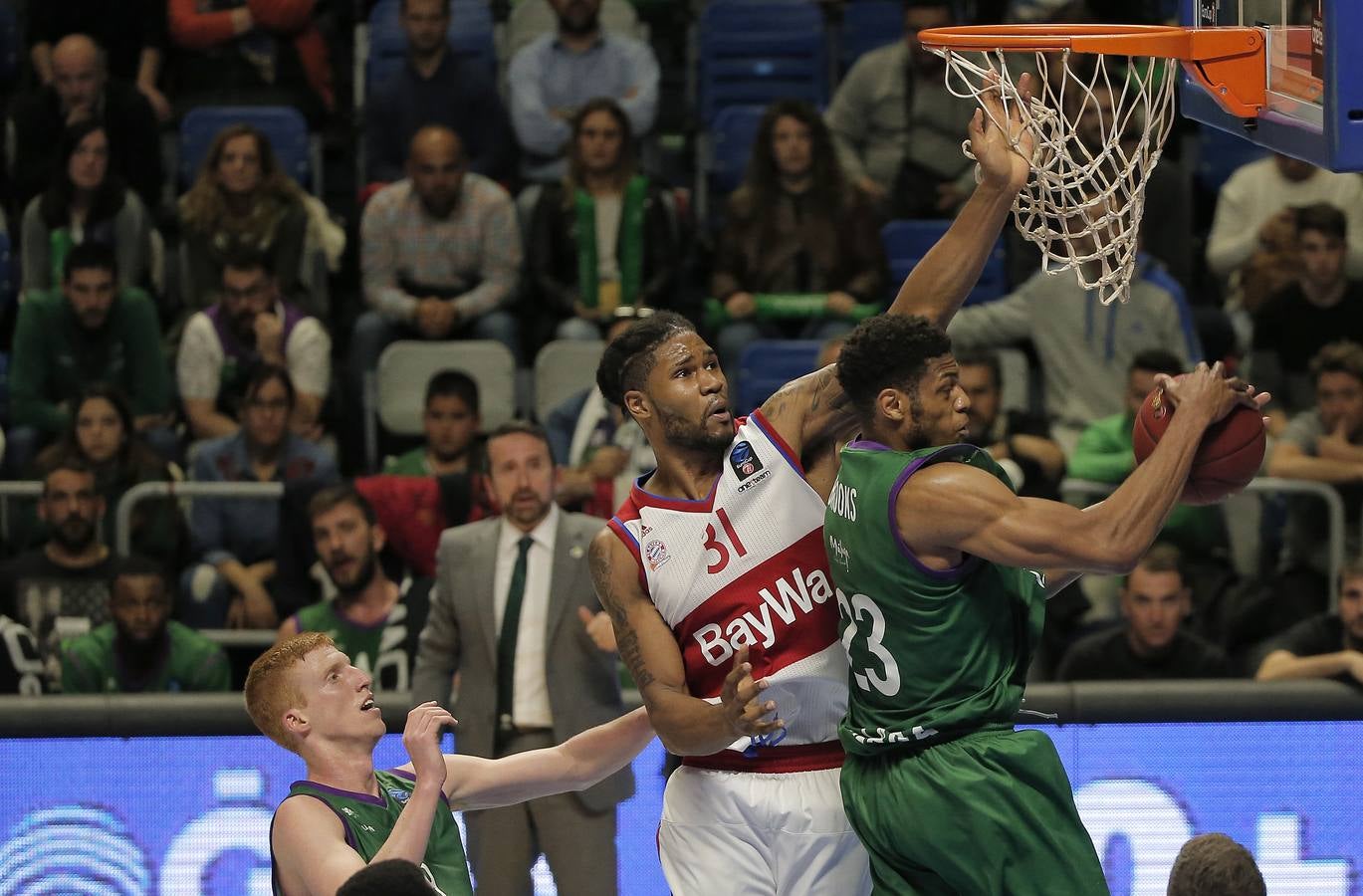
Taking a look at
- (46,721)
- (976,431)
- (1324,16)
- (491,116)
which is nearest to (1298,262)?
(976,431)

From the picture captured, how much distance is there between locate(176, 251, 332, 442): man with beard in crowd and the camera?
9.60 meters

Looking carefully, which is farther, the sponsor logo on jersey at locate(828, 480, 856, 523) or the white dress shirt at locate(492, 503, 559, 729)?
the white dress shirt at locate(492, 503, 559, 729)

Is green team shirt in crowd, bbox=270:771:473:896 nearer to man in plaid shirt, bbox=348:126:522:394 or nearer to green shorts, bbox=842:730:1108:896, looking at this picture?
green shorts, bbox=842:730:1108:896

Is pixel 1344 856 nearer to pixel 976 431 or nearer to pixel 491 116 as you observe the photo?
pixel 976 431

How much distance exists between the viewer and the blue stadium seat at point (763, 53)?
1144 centimetres

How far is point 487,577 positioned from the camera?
711 centimetres

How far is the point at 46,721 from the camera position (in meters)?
6.91

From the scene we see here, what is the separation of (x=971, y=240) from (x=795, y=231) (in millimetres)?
5024

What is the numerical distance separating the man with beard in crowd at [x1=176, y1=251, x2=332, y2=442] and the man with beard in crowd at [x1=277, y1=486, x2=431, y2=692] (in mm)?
1829

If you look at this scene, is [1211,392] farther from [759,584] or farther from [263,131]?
[263,131]

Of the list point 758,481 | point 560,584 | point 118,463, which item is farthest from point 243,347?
point 758,481

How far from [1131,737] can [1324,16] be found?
10.1ft

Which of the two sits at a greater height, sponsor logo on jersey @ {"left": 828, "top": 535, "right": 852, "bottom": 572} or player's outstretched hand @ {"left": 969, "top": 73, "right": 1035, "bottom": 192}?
player's outstretched hand @ {"left": 969, "top": 73, "right": 1035, "bottom": 192}

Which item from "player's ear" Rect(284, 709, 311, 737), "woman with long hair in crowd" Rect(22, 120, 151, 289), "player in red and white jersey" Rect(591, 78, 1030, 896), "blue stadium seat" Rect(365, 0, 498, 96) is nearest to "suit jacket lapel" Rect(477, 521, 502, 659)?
"player in red and white jersey" Rect(591, 78, 1030, 896)
